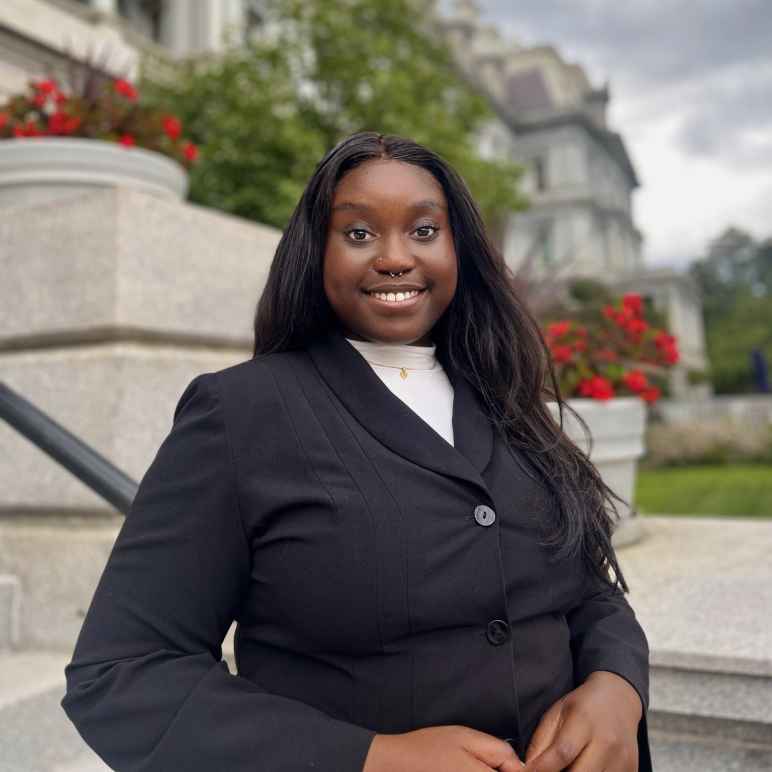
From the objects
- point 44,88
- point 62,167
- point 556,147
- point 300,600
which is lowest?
point 300,600

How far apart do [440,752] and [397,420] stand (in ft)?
1.51

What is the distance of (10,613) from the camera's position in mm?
2912

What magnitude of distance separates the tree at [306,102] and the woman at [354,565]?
29.2ft

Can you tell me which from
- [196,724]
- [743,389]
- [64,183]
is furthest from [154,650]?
[743,389]

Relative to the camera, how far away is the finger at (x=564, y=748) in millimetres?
1061

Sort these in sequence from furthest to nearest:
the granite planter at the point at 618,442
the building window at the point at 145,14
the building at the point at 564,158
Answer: the building at the point at 564,158, the building window at the point at 145,14, the granite planter at the point at 618,442

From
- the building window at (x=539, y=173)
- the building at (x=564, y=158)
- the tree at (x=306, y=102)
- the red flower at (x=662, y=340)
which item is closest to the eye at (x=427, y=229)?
the red flower at (x=662, y=340)

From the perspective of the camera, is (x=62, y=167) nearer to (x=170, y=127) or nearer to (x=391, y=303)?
(x=170, y=127)

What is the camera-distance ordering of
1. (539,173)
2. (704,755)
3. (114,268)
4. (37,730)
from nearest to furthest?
1. (704,755)
2. (37,730)
3. (114,268)
4. (539,173)

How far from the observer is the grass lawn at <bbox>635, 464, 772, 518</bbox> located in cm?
699

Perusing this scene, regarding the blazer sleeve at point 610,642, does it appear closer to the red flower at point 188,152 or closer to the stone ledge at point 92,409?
the stone ledge at point 92,409

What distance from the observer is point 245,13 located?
20656 millimetres

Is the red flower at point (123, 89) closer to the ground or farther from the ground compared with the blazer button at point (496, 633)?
farther from the ground

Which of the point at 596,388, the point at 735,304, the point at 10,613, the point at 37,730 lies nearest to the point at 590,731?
the point at 37,730
